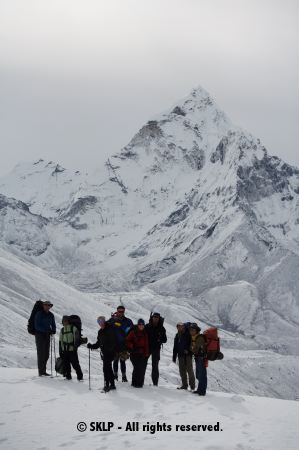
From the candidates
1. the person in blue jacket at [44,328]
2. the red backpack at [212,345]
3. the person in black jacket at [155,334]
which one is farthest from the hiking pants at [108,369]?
the red backpack at [212,345]

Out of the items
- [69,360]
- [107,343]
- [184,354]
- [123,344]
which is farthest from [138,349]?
[69,360]

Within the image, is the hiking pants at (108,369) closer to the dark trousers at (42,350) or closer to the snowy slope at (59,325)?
the dark trousers at (42,350)

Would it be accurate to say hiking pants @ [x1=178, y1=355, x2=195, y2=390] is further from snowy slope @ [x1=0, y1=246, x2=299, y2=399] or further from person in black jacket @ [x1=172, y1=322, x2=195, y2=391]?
snowy slope @ [x1=0, y1=246, x2=299, y2=399]

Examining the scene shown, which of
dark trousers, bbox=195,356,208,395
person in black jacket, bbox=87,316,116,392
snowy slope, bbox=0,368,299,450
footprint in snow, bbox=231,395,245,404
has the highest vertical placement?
person in black jacket, bbox=87,316,116,392

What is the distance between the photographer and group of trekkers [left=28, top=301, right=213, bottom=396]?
68.8ft

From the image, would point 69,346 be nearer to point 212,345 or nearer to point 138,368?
point 138,368

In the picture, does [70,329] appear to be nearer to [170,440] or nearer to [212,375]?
[170,440]

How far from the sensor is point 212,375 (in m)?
81.6

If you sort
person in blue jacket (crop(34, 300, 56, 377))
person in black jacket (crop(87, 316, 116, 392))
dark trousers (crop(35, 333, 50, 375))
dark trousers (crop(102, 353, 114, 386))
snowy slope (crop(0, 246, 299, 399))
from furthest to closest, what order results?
snowy slope (crop(0, 246, 299, 399)) < person in blue jacket (crop(34, 300, 56, 377)) < dark trousers (crop(35, 333, 50, 375)) < person in black jacket (crop(87, 316, 116, 392)) < dark trousers (crop(102, 353, 114, 386))

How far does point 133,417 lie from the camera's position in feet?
55.8

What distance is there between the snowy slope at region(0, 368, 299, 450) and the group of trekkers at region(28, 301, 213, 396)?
552 mm

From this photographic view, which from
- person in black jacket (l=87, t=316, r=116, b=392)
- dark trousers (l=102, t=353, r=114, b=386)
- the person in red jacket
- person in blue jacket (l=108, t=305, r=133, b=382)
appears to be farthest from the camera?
the person in red jacket

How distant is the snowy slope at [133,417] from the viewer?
14859 millimetres

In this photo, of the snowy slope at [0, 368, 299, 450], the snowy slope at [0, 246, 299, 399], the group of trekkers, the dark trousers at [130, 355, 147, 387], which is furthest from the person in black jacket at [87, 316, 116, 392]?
the snowy slope at [0, 246, 299, 399]
